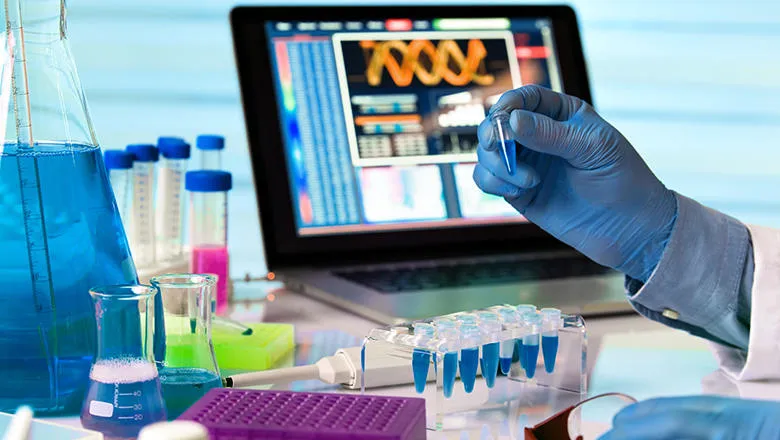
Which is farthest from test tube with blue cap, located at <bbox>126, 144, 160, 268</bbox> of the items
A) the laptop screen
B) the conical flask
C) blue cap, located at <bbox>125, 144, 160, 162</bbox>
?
the conical flask

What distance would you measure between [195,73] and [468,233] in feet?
3.14

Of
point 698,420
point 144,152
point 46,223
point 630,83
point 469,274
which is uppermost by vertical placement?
point 630,83

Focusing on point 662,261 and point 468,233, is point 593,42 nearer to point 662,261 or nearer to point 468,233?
point 468,233

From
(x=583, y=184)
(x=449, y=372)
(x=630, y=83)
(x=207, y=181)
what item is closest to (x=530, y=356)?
(x=449, y=372)

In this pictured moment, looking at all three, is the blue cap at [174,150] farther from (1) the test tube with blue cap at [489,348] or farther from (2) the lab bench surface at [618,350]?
(1) the test tube with blue cap at [489,348]

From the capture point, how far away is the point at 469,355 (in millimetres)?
897

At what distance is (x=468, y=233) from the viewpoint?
157 centimetres

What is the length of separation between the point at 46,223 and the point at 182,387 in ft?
0.57

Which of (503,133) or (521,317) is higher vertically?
(503,133)

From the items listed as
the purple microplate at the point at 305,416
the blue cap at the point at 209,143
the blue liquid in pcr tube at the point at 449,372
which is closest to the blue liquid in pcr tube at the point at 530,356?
the blue liquid in pcr tube at the point at 449,372

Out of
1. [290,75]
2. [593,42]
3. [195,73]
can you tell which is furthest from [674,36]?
[290,75]

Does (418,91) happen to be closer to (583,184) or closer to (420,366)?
(583,184)

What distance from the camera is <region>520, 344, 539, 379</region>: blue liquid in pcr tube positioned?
97 centimetres

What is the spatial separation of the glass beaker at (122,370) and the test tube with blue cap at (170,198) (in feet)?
1.78
